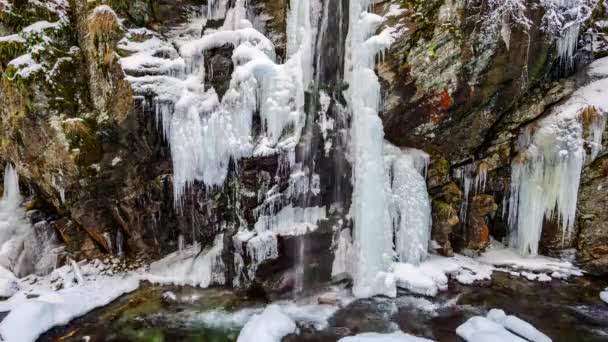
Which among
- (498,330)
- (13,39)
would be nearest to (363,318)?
(498,330)

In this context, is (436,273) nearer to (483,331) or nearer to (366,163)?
(483,331)

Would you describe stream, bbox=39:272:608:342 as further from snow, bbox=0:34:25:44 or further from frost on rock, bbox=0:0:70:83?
snow, bbox=0:34:25:44

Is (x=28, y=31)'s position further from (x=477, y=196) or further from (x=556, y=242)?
(x=556, y=242)

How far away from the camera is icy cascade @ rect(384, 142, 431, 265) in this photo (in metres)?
7.64

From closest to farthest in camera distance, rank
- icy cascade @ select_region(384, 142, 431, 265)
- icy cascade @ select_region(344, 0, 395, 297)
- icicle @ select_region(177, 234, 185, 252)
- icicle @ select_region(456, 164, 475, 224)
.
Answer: icy cascade @ select_region(344, 0, 395, 297) < icy cascade @ select_region(384, 142, 431, 265) < icicle @ select_region(177, 234, 185, 252) < icicle @ select_region(456, 164, 475, 224)

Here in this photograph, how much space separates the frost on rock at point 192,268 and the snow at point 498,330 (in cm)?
455

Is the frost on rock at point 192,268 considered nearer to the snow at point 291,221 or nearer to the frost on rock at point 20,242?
the snow at point 291,221

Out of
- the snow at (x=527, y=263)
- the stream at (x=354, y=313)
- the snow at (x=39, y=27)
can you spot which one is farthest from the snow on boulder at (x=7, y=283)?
the snow at (x=527, y=263)

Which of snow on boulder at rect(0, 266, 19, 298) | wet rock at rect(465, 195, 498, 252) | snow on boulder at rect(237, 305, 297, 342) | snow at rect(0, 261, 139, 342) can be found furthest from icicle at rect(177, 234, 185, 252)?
wet rock at rect(465, 195, 498, 252)

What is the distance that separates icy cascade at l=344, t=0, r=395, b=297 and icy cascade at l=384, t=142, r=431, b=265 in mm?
399

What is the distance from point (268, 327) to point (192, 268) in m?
2.71

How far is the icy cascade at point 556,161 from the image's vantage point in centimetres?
719

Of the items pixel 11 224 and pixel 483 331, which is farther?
pixel 11 224

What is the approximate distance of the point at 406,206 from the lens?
7.68m
